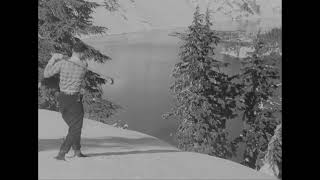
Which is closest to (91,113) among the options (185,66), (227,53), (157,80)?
(185,66)

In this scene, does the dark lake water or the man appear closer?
the man

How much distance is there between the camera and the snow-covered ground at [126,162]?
912 centimetres

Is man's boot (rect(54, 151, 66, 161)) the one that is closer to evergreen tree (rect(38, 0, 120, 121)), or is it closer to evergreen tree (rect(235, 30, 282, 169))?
evergreen tree (rect(38, 0, 120, 121))

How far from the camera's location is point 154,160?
10562 millimetres

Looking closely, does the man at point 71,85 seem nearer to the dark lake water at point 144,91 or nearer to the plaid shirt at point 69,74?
the plaid shirt at point 69,74

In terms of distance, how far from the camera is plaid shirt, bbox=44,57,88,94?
922 cm

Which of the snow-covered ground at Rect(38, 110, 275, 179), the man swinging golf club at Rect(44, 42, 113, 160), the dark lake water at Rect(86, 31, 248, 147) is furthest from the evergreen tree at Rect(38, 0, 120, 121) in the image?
the man swinging golf club at Rect(44, 42, 113, 160)

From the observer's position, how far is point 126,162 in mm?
10062

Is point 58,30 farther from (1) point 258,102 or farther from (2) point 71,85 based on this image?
(1) point 258,102

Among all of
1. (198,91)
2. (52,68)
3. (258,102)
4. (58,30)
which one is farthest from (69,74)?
(258,102)

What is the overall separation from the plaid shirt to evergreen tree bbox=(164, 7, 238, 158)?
72.9 feet
